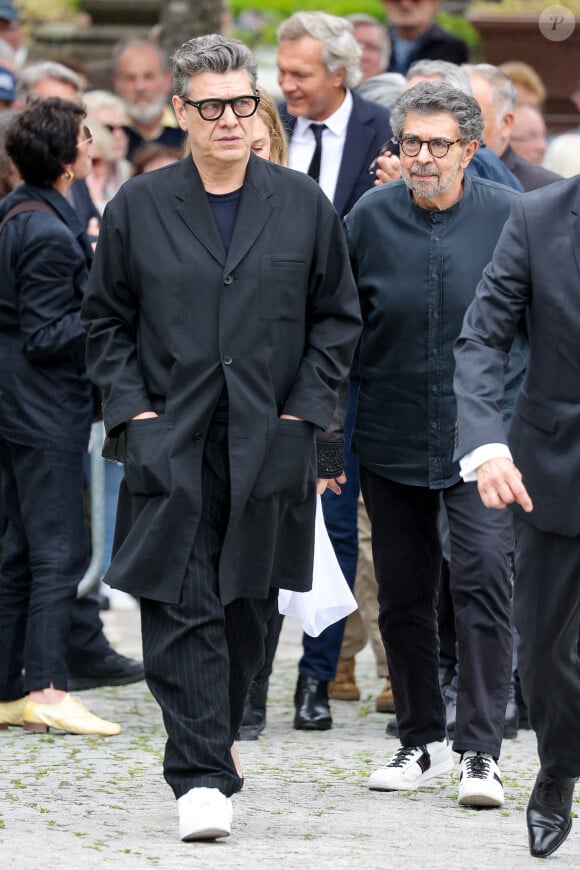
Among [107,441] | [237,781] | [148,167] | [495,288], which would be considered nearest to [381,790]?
[237,781]

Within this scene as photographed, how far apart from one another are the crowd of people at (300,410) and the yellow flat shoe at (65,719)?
10mm

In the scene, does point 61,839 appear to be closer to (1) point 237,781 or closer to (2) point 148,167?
(1) point 237,781

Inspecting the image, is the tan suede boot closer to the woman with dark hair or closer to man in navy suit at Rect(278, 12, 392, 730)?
man in navy suit at Rect(278, 12, 392, 730)

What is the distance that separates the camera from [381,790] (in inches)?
236

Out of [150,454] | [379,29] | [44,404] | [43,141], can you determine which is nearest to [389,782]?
[150,454]

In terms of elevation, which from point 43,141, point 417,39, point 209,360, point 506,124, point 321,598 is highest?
point 417,39

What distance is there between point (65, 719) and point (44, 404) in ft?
3.83

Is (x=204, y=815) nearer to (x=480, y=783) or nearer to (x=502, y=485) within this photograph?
(x=480, y=783)

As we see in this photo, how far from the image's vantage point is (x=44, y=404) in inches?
273

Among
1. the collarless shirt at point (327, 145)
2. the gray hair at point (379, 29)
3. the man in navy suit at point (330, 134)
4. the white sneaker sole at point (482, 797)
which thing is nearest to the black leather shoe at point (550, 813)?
the white sneaker sole at point (482, 797)

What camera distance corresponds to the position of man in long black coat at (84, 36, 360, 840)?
5.16 metres

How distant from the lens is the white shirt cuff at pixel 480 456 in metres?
4.64

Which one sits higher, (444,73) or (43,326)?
(444,73)

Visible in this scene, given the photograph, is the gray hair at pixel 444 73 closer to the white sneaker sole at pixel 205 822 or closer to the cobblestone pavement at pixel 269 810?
the cobblestone pavement at pixel 269 810
